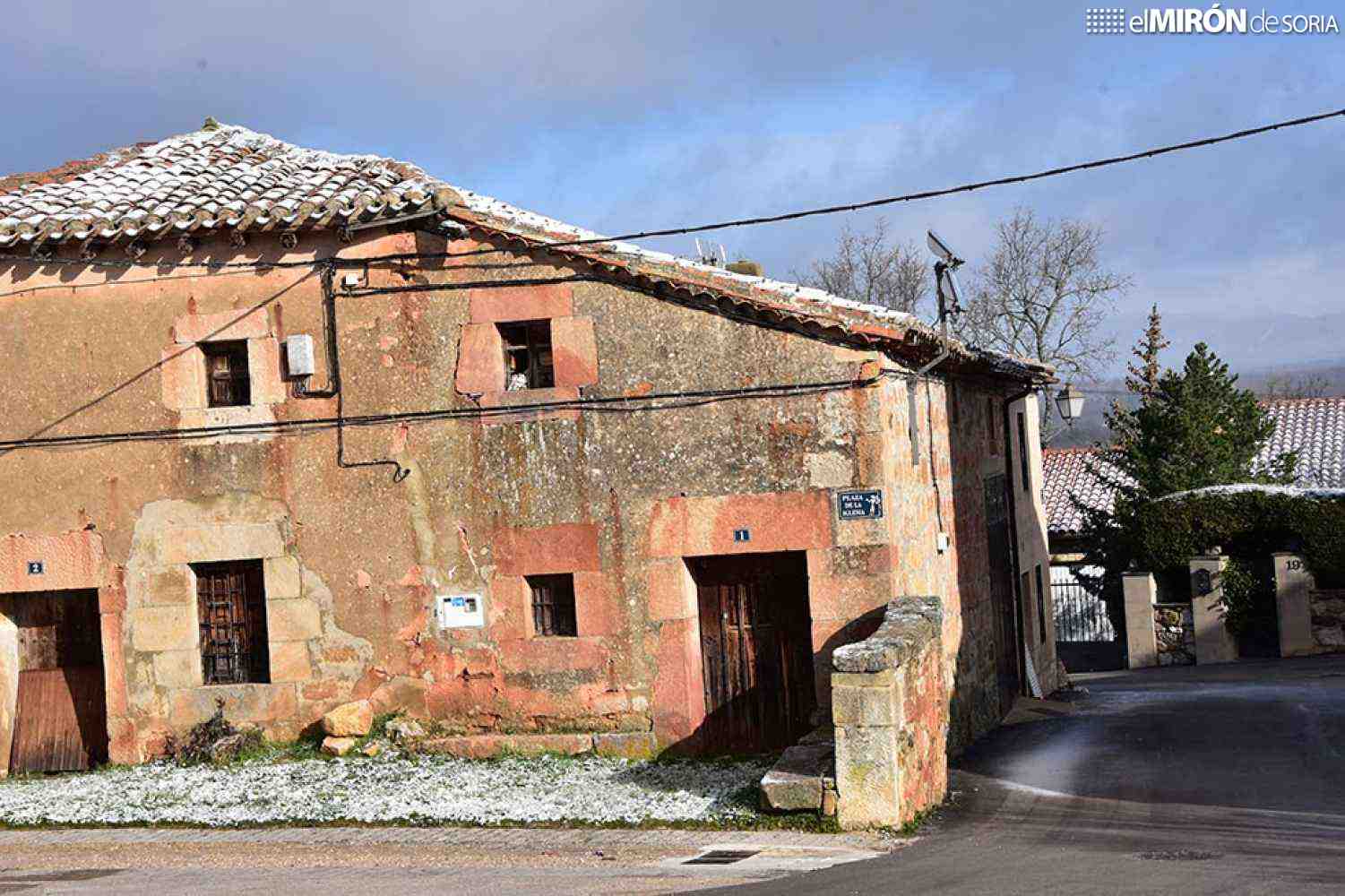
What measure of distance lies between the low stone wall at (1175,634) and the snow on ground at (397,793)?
670 inches

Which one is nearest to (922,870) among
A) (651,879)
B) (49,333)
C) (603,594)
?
(651,879)

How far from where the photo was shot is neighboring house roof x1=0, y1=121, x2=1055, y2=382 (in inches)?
516

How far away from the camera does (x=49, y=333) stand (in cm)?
1422

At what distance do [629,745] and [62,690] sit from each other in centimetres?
558

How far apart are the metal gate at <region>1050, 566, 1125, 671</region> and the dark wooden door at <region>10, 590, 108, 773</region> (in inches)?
806

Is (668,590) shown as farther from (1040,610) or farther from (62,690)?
(1040,610)

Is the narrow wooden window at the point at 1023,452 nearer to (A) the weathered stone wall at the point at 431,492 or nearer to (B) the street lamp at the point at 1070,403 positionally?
(B) the street lamp at the point at 1070,403

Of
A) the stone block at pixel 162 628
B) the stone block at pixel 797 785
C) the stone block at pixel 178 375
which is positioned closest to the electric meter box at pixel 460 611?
the stone block at pixel 162 628

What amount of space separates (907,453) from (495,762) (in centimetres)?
468

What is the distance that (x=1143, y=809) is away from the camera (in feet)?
39.0

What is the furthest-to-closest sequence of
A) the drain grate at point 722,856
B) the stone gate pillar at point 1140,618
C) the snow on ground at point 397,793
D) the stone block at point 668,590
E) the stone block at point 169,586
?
the stone gate pillar at point 1140,618
the stone block at point 169,586
the stone block at point 668,590
the snow on ground at point 397,793
the drain grate at point 722,856

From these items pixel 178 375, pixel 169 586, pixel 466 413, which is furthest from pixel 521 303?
pixel 169 586

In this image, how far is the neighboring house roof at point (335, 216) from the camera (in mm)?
13117

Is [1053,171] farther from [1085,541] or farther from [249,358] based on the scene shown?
[1085,541]
